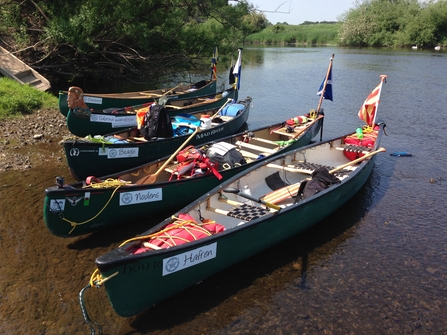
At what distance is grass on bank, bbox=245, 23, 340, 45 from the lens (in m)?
60.6

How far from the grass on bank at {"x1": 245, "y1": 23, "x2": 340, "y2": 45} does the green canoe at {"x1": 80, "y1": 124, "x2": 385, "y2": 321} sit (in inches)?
2177

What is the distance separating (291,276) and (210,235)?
177cm

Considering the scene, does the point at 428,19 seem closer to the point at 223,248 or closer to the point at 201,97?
the point at 201,97

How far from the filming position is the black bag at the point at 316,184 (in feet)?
24.5

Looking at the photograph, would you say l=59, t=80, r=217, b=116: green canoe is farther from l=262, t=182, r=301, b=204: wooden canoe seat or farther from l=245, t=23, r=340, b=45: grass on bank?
l=245, t=23, r=340, b=45: grass on bank

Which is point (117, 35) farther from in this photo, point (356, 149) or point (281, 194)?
point (281, 194)

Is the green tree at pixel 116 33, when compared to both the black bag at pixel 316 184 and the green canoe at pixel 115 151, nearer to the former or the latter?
the green canoe at pixel 115 151

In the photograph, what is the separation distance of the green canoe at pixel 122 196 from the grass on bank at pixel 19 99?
709 centimetres

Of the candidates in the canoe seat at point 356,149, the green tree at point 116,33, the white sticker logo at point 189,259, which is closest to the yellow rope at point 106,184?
the white sticker logo at point 189,259

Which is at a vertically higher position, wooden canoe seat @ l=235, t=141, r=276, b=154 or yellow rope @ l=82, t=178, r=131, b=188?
yellow rope @ l=82, t=178, r=131, b=188

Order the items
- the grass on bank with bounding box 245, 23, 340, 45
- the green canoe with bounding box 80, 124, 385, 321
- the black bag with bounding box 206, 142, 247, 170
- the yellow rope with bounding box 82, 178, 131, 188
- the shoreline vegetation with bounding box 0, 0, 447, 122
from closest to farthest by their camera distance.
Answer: the green canoe with bounding box 80, 124, 385, 321 → the yellow rope with bounding box 82, 178, 131, 188 → the black bag with bounding box 206, 142, 247, 170 → the shoreline vegetation with bounding box 0, 0, 447, 122 → the grass on bank with bounding box 245, 23, 340, 45

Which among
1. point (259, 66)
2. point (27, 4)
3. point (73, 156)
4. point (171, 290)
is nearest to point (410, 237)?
point (171, 290)

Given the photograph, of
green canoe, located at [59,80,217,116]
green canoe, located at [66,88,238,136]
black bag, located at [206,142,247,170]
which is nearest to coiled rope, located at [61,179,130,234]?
black bag, located at [206,142,247,170]

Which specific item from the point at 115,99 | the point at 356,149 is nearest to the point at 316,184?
the point at 356,149
